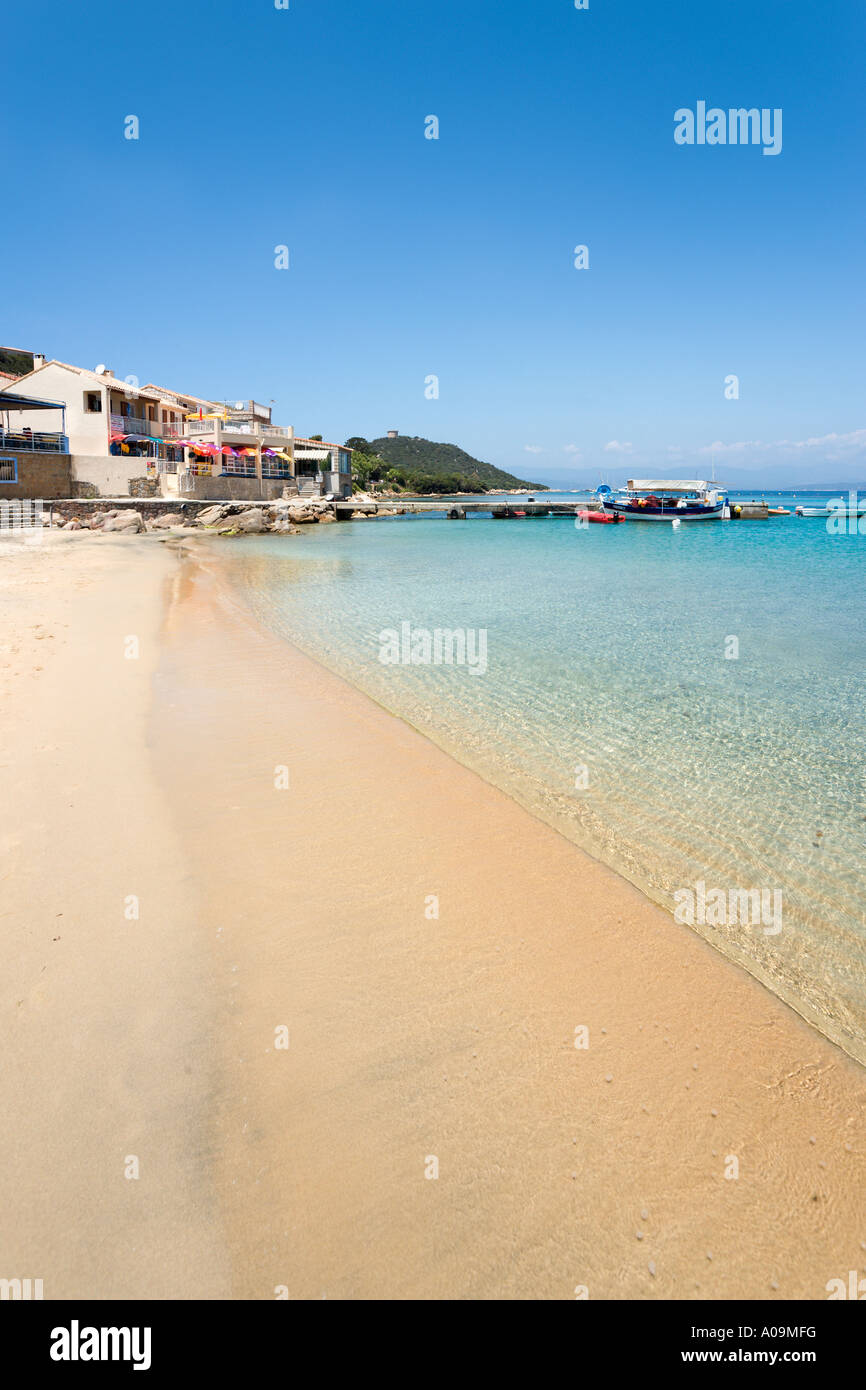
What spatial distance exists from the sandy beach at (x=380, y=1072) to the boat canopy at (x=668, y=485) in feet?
286

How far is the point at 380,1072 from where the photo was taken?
319 cm

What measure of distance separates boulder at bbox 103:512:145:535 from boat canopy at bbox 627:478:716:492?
63823 millimetres

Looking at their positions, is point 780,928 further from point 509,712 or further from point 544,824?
point 509,712

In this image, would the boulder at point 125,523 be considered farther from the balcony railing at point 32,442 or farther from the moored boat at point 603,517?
the moored boat at point 603,517

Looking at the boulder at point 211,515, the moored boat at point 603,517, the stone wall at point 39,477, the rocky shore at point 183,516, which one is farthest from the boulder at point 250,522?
the moored boat at point 603,517

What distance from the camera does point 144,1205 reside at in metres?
2.54

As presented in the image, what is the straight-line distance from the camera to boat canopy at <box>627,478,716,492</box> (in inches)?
3312

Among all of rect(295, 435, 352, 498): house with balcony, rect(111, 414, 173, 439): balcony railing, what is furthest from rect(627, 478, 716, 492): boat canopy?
rect(111, 414, 173, 439): balcony railing

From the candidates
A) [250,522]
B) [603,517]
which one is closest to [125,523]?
[250,522]

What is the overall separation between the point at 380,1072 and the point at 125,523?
132 feet

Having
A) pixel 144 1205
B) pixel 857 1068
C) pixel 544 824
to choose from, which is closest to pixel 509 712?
pixel 544 824

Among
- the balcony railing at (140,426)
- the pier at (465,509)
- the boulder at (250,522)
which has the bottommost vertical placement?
the boulder at (250,522)

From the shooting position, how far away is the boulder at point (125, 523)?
123ft
